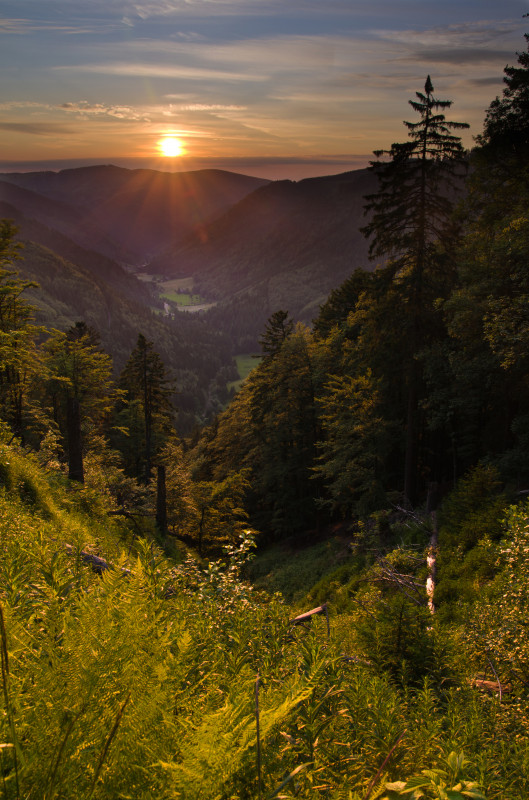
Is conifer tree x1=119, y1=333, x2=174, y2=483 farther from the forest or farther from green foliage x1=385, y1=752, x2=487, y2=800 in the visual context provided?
green foliage x1=385, y1=752, x2=487, y2=800

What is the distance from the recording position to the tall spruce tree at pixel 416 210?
57.6ft

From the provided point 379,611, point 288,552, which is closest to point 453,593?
point 379,611

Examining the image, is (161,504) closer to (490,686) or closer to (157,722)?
(490,686)

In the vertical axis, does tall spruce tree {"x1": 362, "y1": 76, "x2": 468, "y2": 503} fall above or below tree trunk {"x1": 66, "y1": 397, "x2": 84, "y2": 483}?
above

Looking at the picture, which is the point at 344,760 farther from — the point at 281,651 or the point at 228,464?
the point at 228,464

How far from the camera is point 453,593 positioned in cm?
1041

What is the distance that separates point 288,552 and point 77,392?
60.5ft

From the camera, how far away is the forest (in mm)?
1456

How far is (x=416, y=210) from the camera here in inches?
731

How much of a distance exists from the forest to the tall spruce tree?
9 centimetres

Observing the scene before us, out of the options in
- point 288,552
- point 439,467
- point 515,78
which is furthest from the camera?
point 288,552

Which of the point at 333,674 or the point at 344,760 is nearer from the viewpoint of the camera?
the point at 344,760

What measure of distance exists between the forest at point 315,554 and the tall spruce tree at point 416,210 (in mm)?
92

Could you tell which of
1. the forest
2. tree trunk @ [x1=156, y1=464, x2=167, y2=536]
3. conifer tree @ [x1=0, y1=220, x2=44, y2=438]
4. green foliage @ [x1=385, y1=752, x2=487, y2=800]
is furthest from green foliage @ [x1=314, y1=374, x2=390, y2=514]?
green foliage @ [x1=385, y1=752, x2=487, y2=800]
